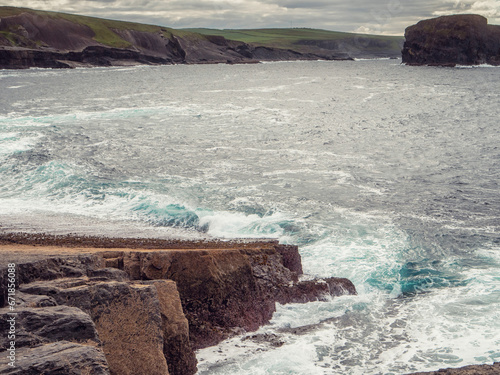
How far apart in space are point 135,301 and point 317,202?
1540 cm

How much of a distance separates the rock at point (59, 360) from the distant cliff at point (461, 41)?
166m

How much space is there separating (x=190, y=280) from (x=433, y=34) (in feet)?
548

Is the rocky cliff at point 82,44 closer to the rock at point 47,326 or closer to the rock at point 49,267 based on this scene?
the rock at point 49,267

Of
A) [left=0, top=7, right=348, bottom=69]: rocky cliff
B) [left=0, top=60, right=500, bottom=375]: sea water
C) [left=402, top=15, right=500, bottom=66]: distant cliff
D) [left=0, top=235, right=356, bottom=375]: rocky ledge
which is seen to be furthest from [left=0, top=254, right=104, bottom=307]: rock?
[left=402, top=15, right=500, bottom=66]: distant cliff

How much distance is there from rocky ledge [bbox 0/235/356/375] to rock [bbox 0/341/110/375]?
0.02m

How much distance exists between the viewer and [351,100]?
227 feet

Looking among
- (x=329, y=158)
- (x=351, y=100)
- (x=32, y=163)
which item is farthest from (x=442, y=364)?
(x=351, y=100)

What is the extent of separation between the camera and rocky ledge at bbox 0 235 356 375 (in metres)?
8.51

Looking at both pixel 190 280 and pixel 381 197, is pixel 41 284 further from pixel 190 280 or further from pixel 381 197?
pixel 381 197

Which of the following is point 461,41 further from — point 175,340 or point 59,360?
point 59,360

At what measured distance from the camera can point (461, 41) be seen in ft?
507

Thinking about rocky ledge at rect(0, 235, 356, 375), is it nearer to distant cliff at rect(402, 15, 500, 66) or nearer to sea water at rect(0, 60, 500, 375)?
sea water at rect(0, 60, 500, 375)

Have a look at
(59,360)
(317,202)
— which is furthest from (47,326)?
(317,202)

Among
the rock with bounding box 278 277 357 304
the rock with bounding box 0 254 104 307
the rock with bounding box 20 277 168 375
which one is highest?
the rock with bounding box 0 254 104 307
